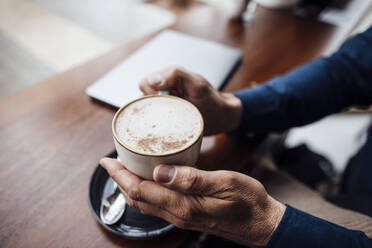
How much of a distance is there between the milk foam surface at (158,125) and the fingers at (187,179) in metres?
0.03

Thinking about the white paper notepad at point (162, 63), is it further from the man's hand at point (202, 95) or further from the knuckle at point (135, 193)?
the knuckle at point (135, 193)

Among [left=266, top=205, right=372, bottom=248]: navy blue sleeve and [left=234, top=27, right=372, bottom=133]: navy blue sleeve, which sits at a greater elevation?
[left=234, top=27, right=372, bottom=133]: navy blue sleeve

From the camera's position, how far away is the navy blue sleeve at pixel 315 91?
702 mm

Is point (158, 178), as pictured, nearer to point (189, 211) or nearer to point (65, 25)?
point (189, 211)

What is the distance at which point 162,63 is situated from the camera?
831mm

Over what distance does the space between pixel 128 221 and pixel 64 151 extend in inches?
9.8

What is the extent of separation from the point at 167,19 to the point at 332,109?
2.18 meters

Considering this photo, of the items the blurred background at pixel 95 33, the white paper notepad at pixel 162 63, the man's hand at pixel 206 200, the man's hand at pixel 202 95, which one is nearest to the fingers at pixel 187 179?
the man's hand at pixel 206 200

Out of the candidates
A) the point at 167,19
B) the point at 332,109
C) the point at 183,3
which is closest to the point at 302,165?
the point at 332,109

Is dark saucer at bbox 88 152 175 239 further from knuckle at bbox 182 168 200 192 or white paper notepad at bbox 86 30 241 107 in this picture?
white paper notepad at bbox 86 30 241 107

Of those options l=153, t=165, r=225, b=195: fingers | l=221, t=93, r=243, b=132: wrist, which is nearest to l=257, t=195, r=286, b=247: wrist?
l=153, t=165, r=225, b=195: fingers

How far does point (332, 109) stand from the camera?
772mm

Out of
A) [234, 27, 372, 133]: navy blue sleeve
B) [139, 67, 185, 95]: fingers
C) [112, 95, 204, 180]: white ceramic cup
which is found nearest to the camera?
[112, 95, 204, 180]: white ceramic cup

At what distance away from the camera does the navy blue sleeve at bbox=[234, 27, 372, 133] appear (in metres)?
0.70
